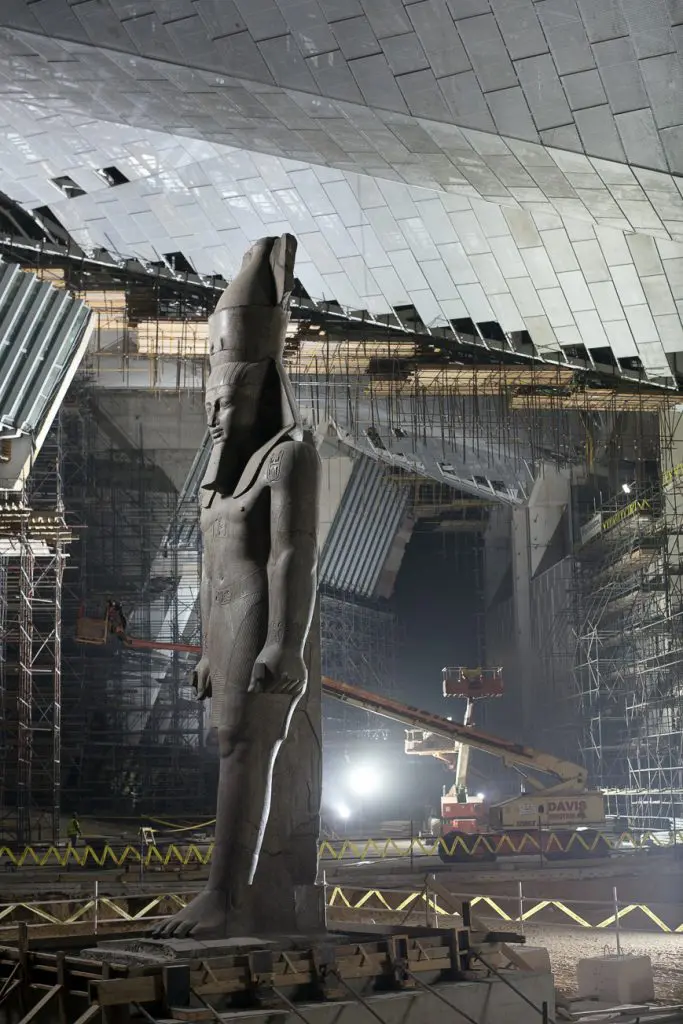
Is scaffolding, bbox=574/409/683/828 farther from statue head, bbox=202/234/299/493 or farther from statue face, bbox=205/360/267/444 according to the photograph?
statue face, bbox=205/360/267/444

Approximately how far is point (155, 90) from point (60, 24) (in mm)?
2442

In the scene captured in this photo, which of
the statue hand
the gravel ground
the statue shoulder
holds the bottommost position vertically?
the gravel ground

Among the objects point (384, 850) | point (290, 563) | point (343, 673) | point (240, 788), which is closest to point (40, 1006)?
point (240, 788)

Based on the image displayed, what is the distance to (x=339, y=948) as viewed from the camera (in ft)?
26.7

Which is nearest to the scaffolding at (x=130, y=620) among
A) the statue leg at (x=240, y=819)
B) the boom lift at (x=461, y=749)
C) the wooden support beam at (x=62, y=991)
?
the boom lift at (x=461, y=749)

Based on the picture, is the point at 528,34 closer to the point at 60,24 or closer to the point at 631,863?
the point at 60,24

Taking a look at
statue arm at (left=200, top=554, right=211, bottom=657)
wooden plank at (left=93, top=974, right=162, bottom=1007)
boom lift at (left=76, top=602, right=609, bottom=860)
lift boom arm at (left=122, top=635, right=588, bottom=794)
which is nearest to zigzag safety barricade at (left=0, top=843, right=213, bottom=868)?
lift boom arm at (left=122, top=635, right=588, bottom=794)

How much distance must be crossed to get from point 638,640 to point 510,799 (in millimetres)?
7560

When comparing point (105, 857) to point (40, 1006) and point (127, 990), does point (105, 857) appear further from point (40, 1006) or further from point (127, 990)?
point (127, 990)

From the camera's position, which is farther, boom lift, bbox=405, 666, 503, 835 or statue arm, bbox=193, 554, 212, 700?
boom lift, bbox=405, 666, 503, 835

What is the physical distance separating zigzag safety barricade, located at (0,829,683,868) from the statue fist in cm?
1561

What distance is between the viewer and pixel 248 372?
930 centimetres

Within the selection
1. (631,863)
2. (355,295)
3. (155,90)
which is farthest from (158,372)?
(631,863)

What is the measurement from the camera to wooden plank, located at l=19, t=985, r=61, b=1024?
7.54 meters
